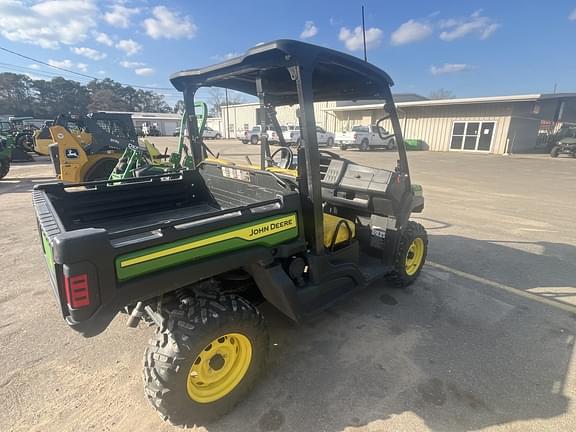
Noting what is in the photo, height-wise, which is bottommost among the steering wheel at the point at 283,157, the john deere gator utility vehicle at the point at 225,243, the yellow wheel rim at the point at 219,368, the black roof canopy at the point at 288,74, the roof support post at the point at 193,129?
the yellow wheel rim at the point at 219,368

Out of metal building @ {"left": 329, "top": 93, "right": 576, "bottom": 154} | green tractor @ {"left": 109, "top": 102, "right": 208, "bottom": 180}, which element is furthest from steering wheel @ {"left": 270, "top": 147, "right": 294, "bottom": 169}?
metal building @ {"left": 329, "top": 93, "right": 576, "bottom": 154}

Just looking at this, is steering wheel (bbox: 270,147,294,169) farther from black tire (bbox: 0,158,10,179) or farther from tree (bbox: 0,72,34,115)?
tree (bbox: 0,72,34,115)

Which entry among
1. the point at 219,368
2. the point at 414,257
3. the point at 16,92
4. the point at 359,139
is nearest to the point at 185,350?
A: the point at 219,368

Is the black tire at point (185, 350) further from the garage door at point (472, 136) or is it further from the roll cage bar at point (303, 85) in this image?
the garage door at point (472, 136)

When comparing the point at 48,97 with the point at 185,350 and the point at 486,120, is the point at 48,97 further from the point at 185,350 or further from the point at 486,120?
the point at 185,350

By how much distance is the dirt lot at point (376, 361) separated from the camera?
6.76 ft

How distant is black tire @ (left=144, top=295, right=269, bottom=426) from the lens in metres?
1.84

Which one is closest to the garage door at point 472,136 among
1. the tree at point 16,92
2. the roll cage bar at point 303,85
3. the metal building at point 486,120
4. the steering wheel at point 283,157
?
the metal building at point 486,120

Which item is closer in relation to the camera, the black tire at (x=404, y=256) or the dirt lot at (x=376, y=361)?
the dirt lot at (x=376, y=361)

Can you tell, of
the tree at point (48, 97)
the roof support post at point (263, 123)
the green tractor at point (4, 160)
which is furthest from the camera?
the tree at point (48, 97)

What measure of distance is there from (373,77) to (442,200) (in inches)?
247

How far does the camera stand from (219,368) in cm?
213

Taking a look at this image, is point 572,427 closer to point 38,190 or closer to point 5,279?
point 38,190

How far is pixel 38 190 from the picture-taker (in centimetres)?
258
